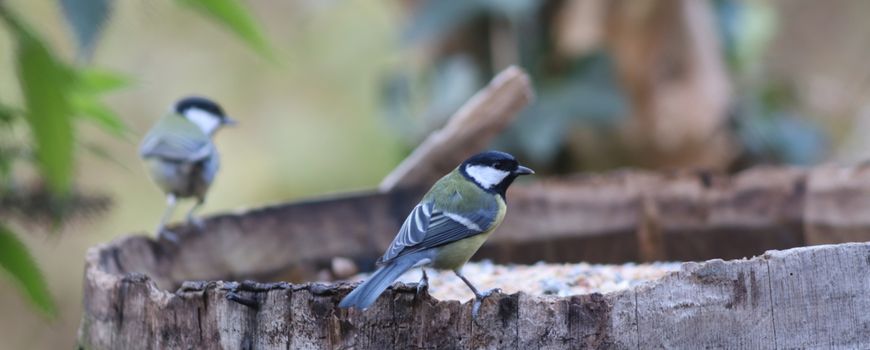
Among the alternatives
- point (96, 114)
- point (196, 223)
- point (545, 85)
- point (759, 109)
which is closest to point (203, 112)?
point (196, 223)

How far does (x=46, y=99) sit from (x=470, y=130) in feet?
5.52

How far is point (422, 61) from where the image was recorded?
459cm

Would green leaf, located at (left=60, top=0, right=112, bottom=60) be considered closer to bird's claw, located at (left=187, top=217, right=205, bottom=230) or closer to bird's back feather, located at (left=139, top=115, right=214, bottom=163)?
bird's claw, located at (left=187, top=217, right=205, bottom=230)

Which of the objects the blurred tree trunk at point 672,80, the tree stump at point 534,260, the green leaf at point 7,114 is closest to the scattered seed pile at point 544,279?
the tree stump at point 534,260

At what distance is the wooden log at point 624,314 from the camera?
1534 millimetres

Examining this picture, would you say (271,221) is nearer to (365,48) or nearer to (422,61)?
(422,61)

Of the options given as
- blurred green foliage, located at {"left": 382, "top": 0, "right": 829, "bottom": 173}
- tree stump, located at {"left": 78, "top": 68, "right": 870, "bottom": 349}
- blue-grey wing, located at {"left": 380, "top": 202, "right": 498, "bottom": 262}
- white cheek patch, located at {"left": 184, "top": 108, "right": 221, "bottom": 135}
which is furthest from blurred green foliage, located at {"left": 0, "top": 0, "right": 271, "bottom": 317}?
blurred green foliage, located at {"left": 382, "top": 0, "right": 829, "bottom": 173}

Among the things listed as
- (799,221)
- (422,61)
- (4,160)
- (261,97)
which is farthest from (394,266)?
(261,97)

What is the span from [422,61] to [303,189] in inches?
60.2

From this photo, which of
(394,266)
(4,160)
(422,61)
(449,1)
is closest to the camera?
(394,266)

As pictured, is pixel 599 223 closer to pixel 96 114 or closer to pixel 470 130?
pixel 470 130

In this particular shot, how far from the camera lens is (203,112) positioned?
3104mm

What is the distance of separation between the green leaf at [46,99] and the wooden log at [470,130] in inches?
61.2

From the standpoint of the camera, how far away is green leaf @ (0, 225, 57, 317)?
1.74 metres
